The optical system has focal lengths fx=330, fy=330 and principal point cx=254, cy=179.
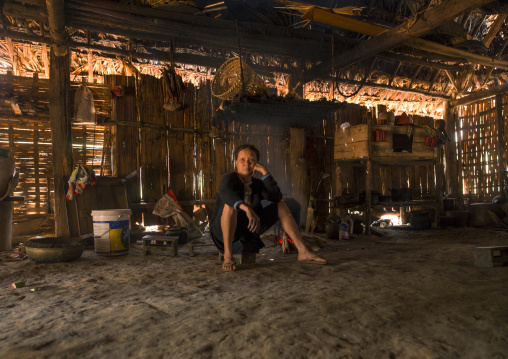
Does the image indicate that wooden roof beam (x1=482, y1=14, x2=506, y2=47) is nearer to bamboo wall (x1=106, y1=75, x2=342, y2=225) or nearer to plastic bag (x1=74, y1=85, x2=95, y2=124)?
bamboo wall (x1=106, y1=75, x2=342, y2=225)

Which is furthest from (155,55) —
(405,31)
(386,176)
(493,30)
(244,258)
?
(493,30)

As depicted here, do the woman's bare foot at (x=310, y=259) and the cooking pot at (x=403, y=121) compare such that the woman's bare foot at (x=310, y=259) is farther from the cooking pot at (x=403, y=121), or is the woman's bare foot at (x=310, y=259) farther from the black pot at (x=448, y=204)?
the black pot at (x=448, y=204)

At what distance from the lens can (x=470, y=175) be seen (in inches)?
344

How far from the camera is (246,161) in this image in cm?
340

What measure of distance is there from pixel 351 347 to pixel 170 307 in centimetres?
113

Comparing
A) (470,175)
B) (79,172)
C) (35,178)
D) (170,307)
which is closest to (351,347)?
(170,307)

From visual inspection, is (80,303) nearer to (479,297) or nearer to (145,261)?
(145,261)

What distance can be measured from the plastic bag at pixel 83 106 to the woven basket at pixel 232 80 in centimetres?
220

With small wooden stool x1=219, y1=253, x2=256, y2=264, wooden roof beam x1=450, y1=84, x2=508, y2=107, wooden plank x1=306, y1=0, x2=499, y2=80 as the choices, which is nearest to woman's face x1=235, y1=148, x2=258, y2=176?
small wooden stool x1=219, y1=253, x2=256, y2=264

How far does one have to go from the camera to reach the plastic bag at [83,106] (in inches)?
228

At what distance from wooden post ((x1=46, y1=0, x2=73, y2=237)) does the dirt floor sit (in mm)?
1611

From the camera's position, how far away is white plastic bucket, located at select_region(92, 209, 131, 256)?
404 cm

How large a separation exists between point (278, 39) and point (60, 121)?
3909 mm

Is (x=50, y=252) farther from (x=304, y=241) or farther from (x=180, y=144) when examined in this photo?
(x=180, y=144)
